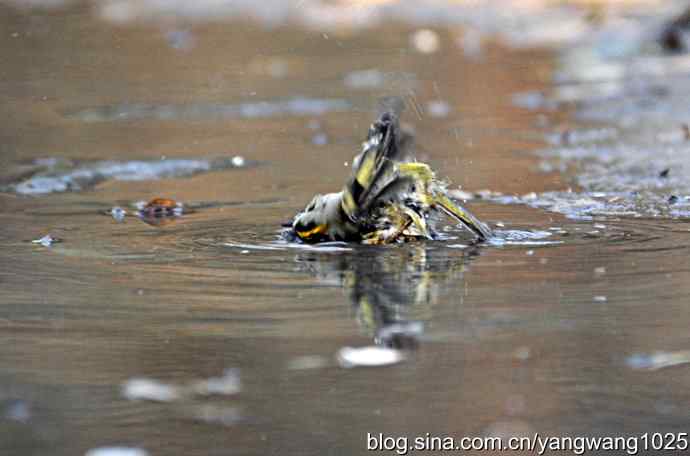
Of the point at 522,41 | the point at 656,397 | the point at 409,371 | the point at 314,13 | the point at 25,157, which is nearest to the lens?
the point at 656,397

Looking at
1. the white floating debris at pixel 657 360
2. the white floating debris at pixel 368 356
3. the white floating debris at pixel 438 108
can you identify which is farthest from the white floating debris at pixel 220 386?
the white floating debris at pixel 438 108

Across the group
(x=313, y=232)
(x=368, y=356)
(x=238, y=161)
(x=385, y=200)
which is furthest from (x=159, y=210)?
(x=368, y=356)

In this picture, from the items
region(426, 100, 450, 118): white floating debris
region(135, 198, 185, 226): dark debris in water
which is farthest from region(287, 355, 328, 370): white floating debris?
region(426, 100, 450, 118): white floating debris

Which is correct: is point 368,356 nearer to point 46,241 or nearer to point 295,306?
point 295,306

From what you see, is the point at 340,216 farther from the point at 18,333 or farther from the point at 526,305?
the point at 18,333

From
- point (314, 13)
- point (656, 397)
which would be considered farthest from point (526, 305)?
point (314, 13)
